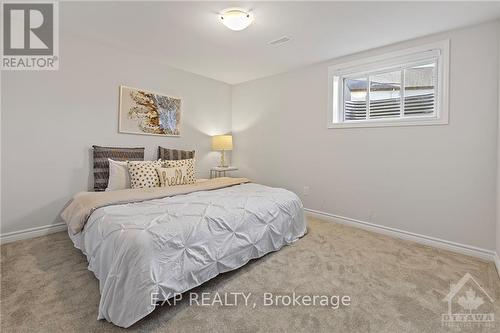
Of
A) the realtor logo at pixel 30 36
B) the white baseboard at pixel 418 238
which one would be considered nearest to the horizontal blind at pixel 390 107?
the white baseboard at pixel 418 238

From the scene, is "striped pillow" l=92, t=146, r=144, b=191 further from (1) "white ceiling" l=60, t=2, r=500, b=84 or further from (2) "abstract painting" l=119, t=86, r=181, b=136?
(1) "white ceiling" l=60, t=2, r=500, b=84

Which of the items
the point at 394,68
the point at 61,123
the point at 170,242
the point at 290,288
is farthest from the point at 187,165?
the point at 394,68

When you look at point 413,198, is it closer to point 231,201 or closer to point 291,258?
point 291,258

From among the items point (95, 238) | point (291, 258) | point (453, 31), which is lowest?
point (291, 258)

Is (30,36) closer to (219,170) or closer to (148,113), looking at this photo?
(148,113)

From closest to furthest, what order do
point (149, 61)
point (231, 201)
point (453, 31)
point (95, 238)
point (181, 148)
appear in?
→ 1. point (95, 238)
2. point (231, 201)
3. point (453, 31)
4. point (149, 61)
5. point (181, 148)

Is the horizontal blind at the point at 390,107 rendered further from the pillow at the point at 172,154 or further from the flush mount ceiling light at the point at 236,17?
the pillow at the point at 172,154

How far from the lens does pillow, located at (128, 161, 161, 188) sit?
2.78 m

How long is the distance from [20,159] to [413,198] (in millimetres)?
4332

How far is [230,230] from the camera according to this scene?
6.29 feet

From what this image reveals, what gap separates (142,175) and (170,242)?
1.53 metres

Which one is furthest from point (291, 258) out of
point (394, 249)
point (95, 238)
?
point (95, 238)

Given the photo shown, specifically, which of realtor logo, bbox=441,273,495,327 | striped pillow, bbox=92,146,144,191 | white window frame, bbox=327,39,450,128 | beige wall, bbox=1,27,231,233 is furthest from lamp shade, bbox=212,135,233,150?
realtor logo, bbox=441,273,495,327

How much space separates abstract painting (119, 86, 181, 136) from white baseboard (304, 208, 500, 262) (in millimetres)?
2653
